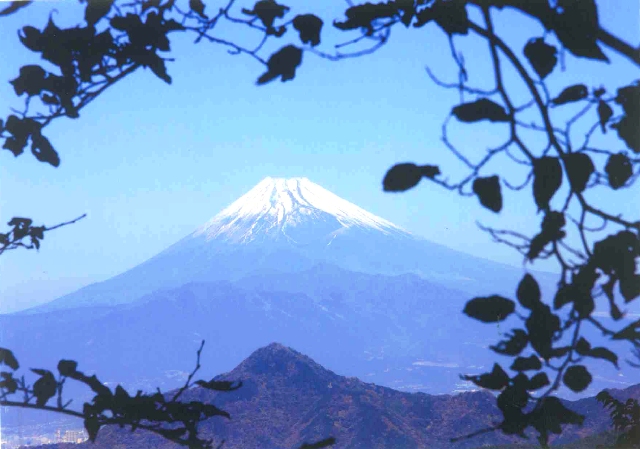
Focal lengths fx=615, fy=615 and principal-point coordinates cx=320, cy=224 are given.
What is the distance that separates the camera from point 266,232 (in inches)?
1203

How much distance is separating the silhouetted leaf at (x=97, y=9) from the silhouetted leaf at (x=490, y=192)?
0.89 meters

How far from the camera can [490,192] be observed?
3.01ft

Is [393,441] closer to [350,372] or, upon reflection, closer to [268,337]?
[350,372]

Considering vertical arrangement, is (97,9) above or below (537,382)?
above

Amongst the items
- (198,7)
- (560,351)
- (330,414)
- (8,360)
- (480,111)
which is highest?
(198,7)

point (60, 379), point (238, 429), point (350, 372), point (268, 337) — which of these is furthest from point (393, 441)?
Answer: point (268, 337)

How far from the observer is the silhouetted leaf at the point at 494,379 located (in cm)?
93

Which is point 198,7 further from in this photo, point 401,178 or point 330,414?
point 330,414

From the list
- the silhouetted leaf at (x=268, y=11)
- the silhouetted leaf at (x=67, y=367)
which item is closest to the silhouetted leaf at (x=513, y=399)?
the silhouetted leaf at (x=268, y=11)

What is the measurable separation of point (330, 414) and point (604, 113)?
371 inches

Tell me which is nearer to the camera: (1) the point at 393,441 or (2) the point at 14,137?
(2) the point at 14,137

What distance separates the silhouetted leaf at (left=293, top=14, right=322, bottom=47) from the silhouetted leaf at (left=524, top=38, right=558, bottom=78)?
400mm

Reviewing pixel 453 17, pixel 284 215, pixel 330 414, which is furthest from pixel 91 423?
pixel 284 215

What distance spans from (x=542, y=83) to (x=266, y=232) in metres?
29.8
